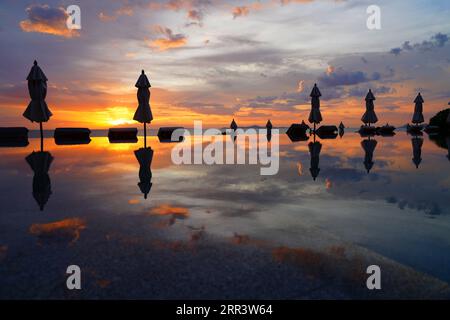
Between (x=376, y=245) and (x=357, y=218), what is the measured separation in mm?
1412

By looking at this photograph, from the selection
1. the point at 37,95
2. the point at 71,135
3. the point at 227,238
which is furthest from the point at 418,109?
the point at 227,238

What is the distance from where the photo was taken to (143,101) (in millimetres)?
22906

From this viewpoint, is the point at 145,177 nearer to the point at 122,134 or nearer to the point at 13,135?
the point at 13,135

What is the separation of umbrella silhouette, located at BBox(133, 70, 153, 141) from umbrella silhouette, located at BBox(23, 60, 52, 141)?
5.36 meters

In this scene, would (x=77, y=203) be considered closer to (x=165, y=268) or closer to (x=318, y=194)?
(x=165, y=268)

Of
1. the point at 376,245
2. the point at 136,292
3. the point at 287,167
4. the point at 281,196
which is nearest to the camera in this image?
the point at 136,292

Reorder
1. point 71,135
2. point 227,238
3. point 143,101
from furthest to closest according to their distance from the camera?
point 71,135, point 143,101, point 227,238

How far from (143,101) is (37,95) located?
6.21m

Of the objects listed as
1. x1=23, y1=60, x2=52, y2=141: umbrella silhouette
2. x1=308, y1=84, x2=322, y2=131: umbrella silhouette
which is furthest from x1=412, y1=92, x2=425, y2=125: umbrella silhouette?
x1=23, y1=60, x2=52, y2=141: umbrella silhouette

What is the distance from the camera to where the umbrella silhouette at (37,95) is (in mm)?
19391

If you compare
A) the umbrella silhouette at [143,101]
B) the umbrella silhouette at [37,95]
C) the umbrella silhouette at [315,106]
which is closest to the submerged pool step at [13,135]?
the umbrella silhouette at [37,95]

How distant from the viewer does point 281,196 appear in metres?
7.92

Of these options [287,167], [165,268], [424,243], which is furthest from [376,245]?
[287,167]

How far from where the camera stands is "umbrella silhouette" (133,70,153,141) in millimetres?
22500
